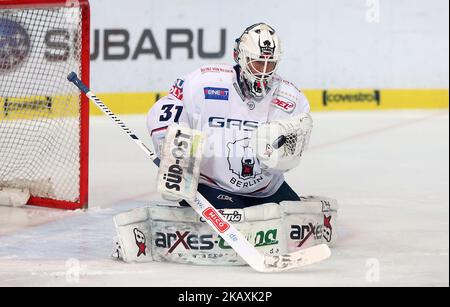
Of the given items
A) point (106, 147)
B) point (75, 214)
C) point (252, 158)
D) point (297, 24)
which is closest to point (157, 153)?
point (252, 158)

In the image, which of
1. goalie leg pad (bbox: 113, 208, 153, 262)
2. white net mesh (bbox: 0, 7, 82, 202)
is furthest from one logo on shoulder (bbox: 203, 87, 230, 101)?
white net mesh (bbox: 0, 7, 82, 202)

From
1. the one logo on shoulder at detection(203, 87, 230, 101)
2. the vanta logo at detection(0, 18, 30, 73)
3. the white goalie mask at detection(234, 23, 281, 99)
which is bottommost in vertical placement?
the one logo on shoulder at detection(203, 87, 230, 101)

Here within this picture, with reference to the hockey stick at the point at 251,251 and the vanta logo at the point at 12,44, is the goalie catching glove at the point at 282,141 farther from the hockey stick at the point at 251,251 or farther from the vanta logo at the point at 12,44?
the vanta logo at the point at 12,44

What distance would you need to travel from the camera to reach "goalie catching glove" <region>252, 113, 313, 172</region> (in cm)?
448

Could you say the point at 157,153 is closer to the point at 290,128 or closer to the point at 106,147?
the point at 290,128

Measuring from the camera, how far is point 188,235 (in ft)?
14.8

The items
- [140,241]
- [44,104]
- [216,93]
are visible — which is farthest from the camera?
[44,104]

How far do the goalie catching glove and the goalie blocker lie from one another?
0.52 ft

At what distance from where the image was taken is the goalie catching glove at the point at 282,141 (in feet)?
14.7

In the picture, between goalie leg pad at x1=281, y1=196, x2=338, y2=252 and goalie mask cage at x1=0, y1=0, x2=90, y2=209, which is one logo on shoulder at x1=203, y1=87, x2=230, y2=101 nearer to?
goalie leg pad at x1=281, y1=196, x2=338, y2=252

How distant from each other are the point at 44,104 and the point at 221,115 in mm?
1993

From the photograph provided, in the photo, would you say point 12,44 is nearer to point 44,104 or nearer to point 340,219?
point 44,104

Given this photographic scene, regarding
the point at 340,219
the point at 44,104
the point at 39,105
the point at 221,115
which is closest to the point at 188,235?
the point at 221,115

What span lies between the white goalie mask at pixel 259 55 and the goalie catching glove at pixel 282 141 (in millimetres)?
171
